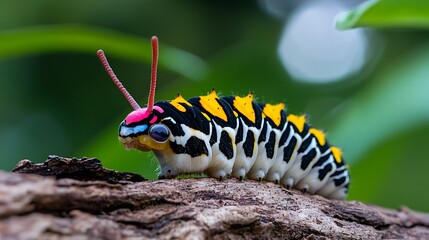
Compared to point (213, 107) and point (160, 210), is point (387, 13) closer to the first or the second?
point (213, 107)

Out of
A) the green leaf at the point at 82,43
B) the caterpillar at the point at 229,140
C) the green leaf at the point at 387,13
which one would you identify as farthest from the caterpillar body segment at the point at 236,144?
the green leaf at the point at 82,43

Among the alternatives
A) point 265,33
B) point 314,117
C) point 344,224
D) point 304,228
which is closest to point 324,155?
point 344,224

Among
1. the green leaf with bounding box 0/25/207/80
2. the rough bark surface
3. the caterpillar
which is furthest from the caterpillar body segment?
the green leaf with bounding box 0/25/207/80

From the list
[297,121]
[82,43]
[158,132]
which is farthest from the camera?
[82,43]

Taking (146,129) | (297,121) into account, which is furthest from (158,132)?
(297,121)

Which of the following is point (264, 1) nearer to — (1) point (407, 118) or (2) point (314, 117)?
(2) point (314, 117)
